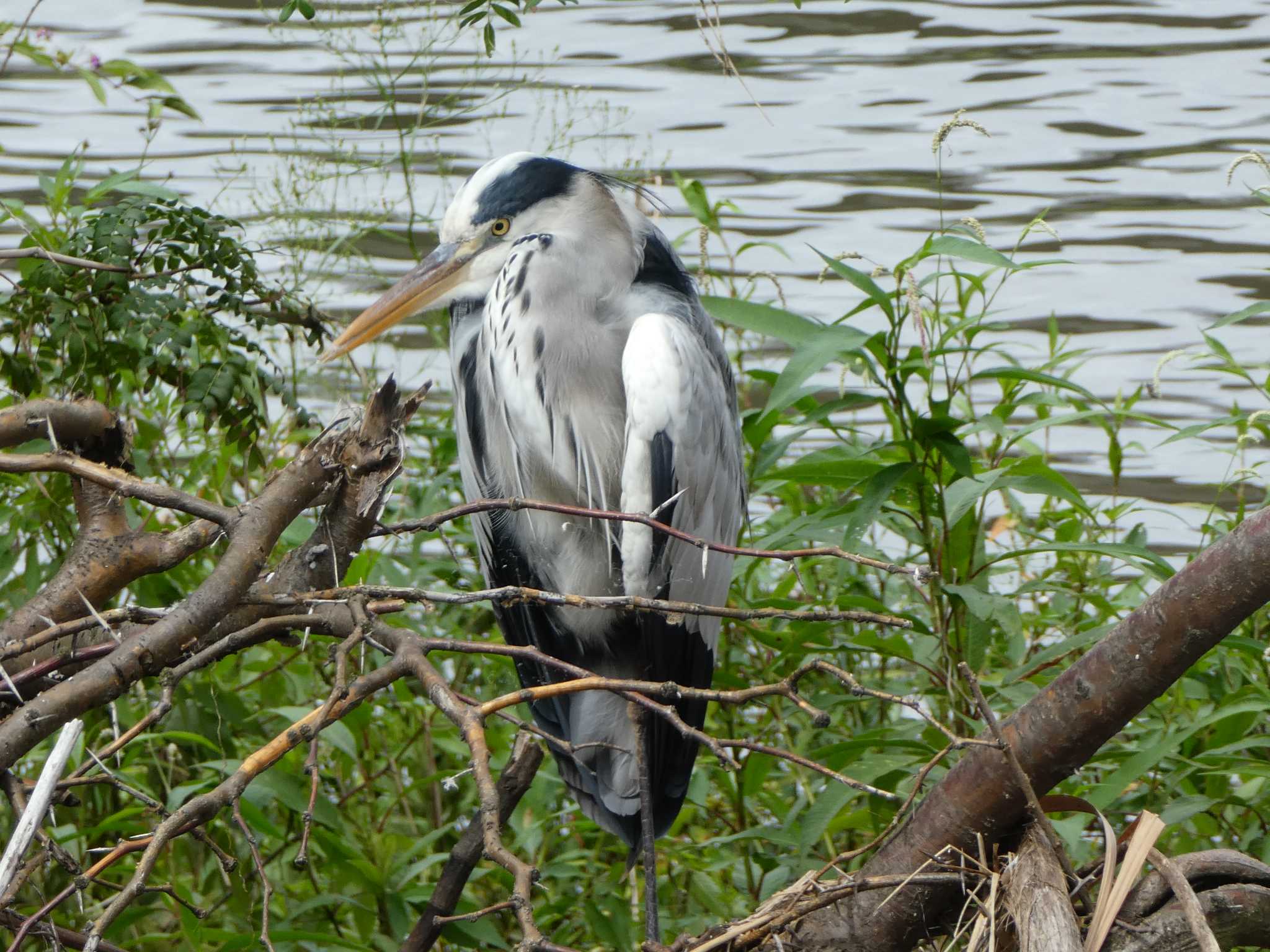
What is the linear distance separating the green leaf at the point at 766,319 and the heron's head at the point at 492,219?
0.28 m

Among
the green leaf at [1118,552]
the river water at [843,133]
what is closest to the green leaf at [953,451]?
the green leaf at [1118,552]

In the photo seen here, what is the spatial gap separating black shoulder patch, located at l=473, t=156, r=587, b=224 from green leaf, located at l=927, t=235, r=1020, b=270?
0.64 m

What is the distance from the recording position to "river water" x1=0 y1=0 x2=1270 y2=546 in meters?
4.20

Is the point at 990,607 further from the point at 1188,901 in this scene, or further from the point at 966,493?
the point at 1188,901

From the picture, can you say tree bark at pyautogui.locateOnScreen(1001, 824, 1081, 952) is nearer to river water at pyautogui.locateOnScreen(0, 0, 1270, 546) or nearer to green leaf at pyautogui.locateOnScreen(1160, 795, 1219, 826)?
green leaf at pyautogui.locateOnScreen(1160, 795, 1219, 826)

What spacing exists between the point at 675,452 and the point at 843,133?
3765mm

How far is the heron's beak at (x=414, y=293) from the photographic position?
2.13 m

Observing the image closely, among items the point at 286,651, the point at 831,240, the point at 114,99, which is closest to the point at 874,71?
the point at 831,240

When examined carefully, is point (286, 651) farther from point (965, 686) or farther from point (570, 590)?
point (965, 686)

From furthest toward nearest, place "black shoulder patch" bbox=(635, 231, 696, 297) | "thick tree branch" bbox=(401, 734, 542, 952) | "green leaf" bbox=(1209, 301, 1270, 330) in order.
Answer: "black shoulder patch" bbox=(635, 231, 696, 297) → "green leaf" bbox=(1209, 301, 1270, 330) → "thick tree branch" bbox=(401, 734, 542, 952)

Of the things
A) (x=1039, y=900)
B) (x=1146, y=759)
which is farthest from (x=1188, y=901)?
(x=1146, y=759)

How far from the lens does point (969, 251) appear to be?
191 cm

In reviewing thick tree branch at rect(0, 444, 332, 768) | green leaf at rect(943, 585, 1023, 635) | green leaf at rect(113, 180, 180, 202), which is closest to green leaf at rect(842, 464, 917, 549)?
green leaf at rect(943, 585, 1023, 635)

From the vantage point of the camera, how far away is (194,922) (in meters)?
1.97
